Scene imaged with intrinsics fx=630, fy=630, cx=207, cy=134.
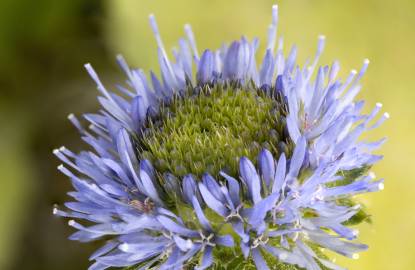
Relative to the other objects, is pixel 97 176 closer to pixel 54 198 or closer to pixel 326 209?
pixel 326 209

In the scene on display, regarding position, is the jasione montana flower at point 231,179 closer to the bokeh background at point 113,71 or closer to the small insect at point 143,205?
the small insect at point 143,205

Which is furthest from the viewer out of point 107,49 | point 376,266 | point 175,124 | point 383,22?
point 107,49

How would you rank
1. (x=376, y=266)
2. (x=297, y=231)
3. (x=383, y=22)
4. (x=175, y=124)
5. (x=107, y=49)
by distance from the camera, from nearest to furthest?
(x=297, y=231) < (x=175, y=124) < (x=376, y=266) < (x=383, y=22) < (x=107, y=49)

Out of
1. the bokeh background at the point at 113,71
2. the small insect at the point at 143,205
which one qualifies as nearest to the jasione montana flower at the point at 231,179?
the small insect at the point at 143,205

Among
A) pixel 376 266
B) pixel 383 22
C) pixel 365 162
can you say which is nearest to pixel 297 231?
pixel 365 162

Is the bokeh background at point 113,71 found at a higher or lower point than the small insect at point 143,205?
higher

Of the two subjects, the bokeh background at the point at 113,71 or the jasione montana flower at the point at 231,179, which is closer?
the jasione montana flower at the point at 231,179

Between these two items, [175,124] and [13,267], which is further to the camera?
[13,267]

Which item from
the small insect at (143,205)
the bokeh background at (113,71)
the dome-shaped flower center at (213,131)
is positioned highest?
the bokeh background at (113,71)
